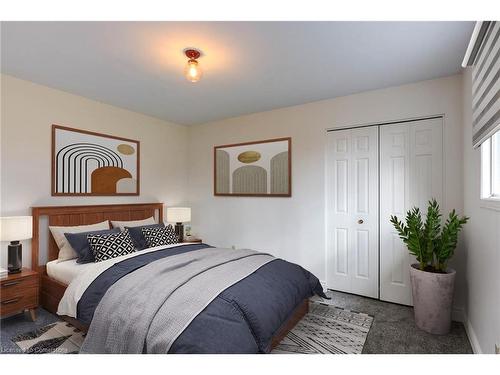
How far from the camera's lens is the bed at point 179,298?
1.54 m

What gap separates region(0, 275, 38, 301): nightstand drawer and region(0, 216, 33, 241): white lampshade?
378mm

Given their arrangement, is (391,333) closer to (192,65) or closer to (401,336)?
(401,336)

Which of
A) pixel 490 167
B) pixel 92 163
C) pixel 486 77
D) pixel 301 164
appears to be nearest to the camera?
pixel 486 77

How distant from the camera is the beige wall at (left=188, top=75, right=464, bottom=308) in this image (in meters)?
2.69

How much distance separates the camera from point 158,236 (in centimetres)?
323

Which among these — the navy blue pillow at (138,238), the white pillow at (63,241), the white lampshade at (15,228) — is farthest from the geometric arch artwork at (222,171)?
the white lampshade at (15,228)

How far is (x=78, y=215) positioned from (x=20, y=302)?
1032 millimetres

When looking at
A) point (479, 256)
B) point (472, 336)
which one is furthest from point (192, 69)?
point (472, 336)

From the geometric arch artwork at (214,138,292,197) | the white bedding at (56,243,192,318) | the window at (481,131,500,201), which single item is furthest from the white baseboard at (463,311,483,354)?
the white bedding at (56,243,192,318)

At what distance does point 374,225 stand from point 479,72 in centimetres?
184

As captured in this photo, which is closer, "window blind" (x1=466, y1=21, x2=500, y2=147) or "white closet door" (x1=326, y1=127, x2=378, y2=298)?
"window blind" (x1=466, y1=21, x2=500, y2=147)

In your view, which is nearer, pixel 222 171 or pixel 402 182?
pixel 402 182

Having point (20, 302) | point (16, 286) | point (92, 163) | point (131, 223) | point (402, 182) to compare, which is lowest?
point (20, 302)

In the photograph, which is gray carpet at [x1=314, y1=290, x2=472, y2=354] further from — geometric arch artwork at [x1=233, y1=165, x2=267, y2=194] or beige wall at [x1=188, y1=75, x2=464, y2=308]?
geometric arch artwork at [x1=233, y1=165, x2=267, y2=194]
